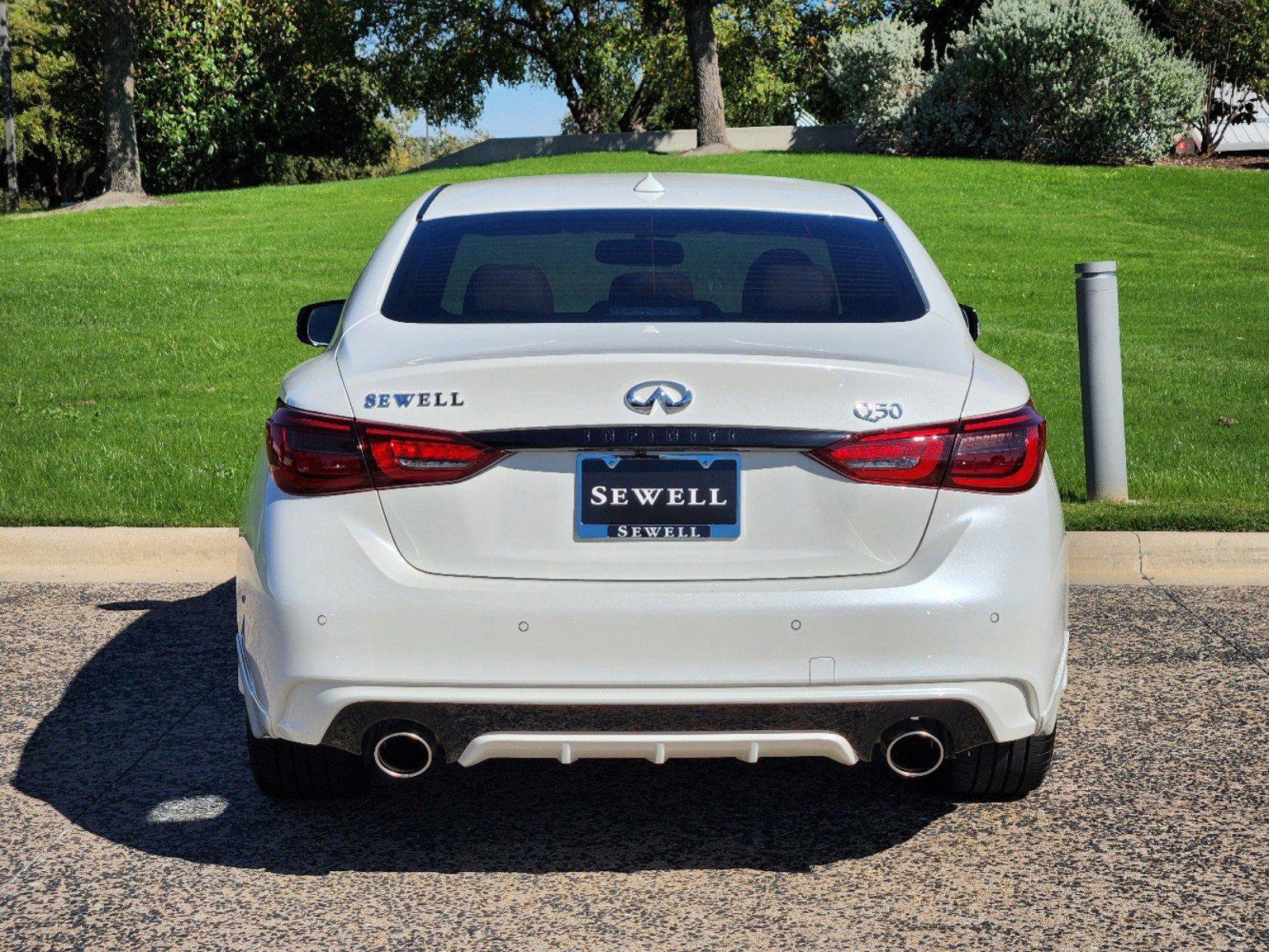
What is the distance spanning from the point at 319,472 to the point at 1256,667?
3.73m

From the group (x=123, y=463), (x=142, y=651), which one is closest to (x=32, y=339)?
(x=123, y=463)

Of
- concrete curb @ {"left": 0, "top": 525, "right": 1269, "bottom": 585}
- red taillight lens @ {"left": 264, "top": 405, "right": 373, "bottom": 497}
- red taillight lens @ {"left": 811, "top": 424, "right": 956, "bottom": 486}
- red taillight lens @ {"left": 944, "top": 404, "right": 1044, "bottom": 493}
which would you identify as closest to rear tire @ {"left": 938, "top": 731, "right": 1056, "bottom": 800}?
red taillight lens @ {"left": 944, "top": 404, "right": 1044, "bottom": 493}

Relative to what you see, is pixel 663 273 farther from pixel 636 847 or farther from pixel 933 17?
pixel 933 17

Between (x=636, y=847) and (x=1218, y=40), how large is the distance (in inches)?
1485

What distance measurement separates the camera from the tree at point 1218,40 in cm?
3569

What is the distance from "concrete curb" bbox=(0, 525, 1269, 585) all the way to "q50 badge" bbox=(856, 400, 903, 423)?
3901 mm

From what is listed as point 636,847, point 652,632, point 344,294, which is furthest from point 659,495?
point 344,294

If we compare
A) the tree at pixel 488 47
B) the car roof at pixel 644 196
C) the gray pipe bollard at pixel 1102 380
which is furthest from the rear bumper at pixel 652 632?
the tree at pixel 488 47

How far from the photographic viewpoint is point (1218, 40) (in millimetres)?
36875

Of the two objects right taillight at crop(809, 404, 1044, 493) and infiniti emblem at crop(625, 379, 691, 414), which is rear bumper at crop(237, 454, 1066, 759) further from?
infiniti emblem at crop(625, 379, 691, 414)

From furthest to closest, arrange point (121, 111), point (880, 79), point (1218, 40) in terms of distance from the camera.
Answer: point (1218, 40), point (880, 79), point (121, 111)

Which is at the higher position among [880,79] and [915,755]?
[880,79]

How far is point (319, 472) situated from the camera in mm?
3408

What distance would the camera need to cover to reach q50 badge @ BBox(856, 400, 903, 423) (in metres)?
3.29
